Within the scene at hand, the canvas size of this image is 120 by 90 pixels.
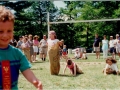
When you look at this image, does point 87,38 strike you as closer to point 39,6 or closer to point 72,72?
point 39,6

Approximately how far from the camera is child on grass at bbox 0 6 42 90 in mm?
2342

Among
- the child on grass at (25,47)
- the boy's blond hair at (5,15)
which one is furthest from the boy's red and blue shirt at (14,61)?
the child on grass at (25,47)

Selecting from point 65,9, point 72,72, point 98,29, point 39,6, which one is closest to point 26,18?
point 65,9

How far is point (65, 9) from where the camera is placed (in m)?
54.1

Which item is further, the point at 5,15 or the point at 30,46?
the point at 30,46

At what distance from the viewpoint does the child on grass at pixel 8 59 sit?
2342 mm

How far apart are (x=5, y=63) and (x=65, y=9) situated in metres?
52.1

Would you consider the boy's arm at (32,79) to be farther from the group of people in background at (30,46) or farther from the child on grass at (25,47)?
the child on grass at (25,47)

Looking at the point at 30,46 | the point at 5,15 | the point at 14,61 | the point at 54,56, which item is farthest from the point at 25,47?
the point at 5,15

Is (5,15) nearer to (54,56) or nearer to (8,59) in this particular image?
(8,59)

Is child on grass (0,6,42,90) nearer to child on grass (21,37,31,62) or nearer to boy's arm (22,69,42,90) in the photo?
boy's arm (22,69,42,90)

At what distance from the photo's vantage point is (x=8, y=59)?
244 centimetres

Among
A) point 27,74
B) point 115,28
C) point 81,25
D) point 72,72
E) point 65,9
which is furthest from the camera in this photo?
point 65,9

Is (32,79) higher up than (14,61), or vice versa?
(14,61)
